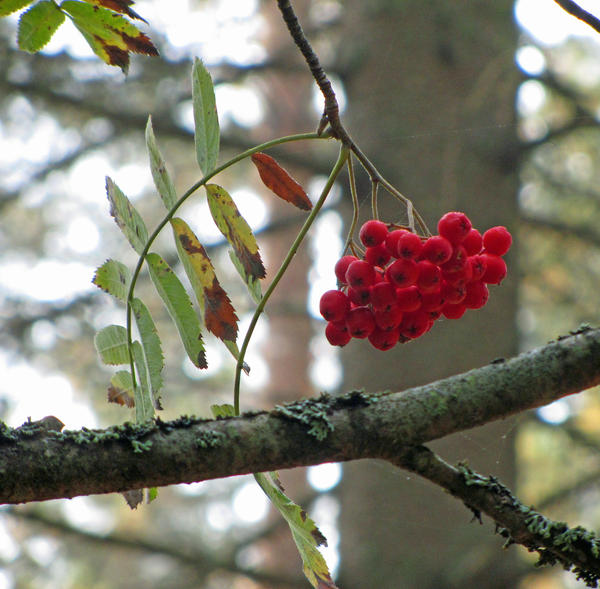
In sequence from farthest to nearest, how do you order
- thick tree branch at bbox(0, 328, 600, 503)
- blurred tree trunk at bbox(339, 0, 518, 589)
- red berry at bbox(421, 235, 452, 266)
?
blurred tree trunk at bbox(339, 0, 518, 589), red berry at bbox(421, 235, 452, 266), thick tree branch at bbox(0, 328, 600, 503)

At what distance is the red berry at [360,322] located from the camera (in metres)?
1.30

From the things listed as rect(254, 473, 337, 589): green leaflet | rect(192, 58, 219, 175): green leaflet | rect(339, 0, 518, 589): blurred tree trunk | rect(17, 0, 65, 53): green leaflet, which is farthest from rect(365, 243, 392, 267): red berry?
rect(339, 0, 518, 589): blurred tree trunk

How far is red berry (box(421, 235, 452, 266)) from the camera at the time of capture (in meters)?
1.25

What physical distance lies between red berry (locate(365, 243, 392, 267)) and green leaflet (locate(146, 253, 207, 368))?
1.17ft

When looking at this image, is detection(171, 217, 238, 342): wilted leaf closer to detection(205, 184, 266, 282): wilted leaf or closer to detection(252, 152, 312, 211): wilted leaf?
detection(205, 184, 266, 282): wilted leaf

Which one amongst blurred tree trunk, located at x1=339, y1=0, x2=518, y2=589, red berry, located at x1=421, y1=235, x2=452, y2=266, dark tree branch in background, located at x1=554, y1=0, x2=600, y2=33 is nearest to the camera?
dark tree branch in background, located at x1=554, y1=0, x2=600, y2=33

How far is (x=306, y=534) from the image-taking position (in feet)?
3.53

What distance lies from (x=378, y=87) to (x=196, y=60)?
9.38 feet

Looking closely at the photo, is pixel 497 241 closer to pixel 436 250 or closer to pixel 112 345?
pixel 436 250

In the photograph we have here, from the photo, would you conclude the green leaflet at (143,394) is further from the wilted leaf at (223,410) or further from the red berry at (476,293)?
the red berry at (476,293)

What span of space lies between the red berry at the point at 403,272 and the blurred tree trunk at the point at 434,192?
1897mm

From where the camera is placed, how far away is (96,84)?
179 inches

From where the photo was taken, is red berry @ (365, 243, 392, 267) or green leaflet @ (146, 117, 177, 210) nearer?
green leaflet @ (146, 117, 177, 210)

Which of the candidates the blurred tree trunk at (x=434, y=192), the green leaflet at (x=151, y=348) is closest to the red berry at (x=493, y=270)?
the green leaflet at (x=151, y=348)
